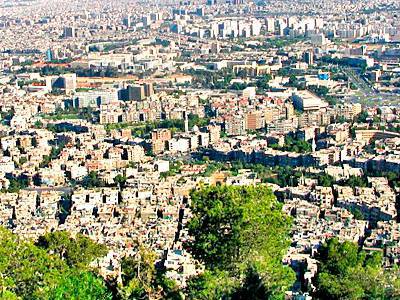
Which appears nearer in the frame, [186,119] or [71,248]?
[71,248]

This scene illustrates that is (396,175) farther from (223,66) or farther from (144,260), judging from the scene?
(223,66)

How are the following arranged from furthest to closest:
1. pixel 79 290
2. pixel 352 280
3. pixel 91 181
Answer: pixel 91 181 → pixel 352 280 → pixel 79 290

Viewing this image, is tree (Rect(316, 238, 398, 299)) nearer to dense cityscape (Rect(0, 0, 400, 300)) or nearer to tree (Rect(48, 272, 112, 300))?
dense cityscape (Rect(0, 0, 400, 300))

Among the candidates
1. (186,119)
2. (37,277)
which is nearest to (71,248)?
(37,277)

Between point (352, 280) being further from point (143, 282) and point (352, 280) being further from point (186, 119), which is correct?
point (186, 119)

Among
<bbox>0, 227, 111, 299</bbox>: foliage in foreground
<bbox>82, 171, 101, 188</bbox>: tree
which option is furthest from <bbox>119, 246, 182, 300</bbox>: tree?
<bbox>82, 171, 101, 188</bbox>: tree

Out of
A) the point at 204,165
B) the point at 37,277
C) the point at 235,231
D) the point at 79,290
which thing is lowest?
the point at 204,165

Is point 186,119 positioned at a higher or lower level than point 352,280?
lower

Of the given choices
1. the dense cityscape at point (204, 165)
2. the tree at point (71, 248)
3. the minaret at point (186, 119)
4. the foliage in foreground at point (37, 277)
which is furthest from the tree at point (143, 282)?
the minaret at point (186, 119)

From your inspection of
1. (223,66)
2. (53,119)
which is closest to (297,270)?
(53,119)
